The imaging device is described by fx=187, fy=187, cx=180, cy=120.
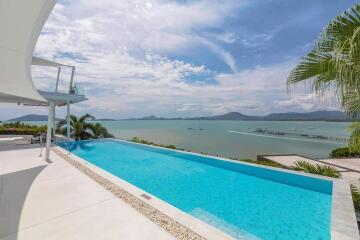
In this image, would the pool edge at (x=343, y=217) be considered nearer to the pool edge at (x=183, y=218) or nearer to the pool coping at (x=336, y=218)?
the pool coping at (x=336, y=218)

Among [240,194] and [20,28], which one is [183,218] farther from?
[20,28]

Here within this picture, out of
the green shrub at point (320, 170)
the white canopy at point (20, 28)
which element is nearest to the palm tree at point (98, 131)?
the white canopy at point (20, 28)

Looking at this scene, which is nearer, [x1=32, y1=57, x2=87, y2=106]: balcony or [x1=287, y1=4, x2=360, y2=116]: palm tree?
[x1=287, y1=4, x2=360, y2=116]: palm tree

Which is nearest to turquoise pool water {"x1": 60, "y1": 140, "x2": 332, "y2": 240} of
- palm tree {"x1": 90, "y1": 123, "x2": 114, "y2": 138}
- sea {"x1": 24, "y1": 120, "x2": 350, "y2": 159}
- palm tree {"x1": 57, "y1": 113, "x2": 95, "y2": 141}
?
sea {"x1": 24, "y1": 120, "x2": 350, "y2": 159}

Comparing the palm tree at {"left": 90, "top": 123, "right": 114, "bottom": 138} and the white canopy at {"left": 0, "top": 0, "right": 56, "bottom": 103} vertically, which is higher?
the white canopy at {"left": 0, "top": 0, "right": 56, "bottom": 103}

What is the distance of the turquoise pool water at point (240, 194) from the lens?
4.76m

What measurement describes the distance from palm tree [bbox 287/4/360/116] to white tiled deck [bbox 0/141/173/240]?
358 centimetres

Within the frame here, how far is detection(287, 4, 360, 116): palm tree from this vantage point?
236 cm

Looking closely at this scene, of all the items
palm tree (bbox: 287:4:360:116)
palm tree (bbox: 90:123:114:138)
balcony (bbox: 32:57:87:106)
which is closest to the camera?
palm tree (bbox: 287:4:360:116)

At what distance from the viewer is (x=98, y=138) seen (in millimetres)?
19516

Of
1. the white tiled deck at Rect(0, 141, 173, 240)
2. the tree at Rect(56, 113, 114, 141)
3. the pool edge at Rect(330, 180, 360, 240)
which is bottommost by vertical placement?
the white tiled deck at Rect(0, 141, 173, 240)

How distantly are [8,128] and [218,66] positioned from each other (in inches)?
967

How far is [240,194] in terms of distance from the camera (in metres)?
6.79

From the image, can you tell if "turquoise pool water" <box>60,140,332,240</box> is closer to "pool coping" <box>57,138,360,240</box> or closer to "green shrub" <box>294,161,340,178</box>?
"green shrub" <box>294,161,340,178</box>
